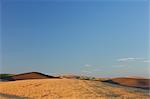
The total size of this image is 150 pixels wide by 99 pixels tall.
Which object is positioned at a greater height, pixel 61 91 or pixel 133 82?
pixel 133 82

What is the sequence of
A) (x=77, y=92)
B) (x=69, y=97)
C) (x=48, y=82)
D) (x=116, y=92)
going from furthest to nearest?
(x=48, y=82)
(x=116, y=92)
(x=77, y=92)
(x=69, y=97)

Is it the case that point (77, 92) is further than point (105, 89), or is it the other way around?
point (105, 89)

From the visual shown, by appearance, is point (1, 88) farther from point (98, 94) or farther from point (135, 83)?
point (135, 83)

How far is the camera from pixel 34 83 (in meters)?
17.0

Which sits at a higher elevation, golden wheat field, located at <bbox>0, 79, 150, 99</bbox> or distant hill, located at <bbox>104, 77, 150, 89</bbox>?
distant hill, located at <bbox>104, 77, 150, 89</bbox>

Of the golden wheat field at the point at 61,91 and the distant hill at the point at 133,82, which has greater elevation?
the distant hill at the point at 133,82

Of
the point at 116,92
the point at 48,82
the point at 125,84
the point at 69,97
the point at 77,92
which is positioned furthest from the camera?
the point at 125,84

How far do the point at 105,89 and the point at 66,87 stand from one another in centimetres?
236

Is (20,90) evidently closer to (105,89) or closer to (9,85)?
(9,85)

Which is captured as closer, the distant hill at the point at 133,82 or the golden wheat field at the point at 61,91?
the golden wheat field at the point at 61,91

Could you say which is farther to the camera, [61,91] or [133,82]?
[133,82]

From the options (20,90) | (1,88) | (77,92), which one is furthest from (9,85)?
(77,92)

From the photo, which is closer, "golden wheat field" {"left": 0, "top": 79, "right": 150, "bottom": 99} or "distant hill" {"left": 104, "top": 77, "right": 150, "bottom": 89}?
"golden wheat field" {"left": 0, "top": 79, "right": 150, "bottom": 99}

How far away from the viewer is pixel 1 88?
54.7 feet
